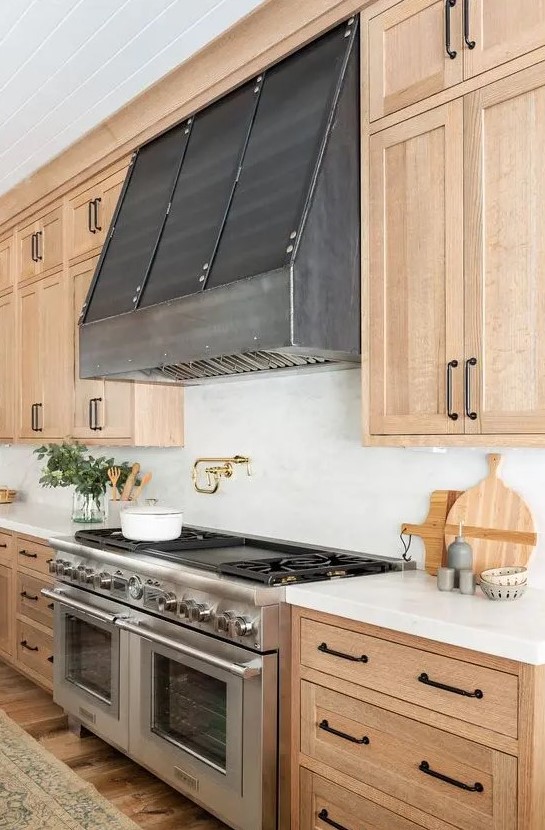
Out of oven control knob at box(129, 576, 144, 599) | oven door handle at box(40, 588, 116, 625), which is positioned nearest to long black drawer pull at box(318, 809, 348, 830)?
→ oven control knob at box(129, 576, 144, 599)

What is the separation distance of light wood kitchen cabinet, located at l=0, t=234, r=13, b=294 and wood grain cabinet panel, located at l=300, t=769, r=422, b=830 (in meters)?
3.69

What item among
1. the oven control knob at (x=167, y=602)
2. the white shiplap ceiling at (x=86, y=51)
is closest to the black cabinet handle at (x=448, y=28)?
the white shiplap ceiling at (x=86, y=51)

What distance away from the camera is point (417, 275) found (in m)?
2.31

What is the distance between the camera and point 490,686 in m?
1.81

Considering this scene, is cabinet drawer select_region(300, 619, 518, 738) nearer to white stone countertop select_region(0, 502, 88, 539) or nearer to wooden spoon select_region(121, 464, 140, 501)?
white stone countertop select_region(0, 502, 88, 539)

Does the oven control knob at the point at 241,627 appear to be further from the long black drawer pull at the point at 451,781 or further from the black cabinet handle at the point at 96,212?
the black cabinet handle at the point at 96,212

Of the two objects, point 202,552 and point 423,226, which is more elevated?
point 423,226

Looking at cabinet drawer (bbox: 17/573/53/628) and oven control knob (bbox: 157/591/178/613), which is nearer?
oven control knob (bbox: 157/591/178/613)

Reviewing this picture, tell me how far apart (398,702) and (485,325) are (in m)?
0.99

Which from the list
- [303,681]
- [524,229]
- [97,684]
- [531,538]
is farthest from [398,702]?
[97,684]

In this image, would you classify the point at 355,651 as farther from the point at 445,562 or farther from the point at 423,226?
the point at 423,226

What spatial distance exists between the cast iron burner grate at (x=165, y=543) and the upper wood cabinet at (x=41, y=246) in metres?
1.67

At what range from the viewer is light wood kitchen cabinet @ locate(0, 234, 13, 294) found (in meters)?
5.00

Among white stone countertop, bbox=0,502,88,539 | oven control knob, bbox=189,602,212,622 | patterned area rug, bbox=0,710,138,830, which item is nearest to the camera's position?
oven control knob, bbox=189,602,212,622
